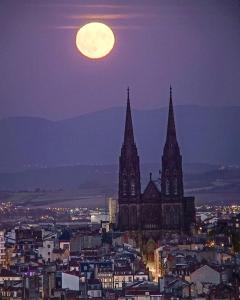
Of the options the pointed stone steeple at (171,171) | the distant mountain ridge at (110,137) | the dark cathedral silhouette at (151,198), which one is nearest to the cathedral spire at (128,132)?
the dark cathedral silhouette at (151,198)

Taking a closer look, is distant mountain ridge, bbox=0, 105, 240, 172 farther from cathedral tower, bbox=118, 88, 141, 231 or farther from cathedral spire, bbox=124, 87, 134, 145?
cathedral tower, bbox=118, 88, 141, 231

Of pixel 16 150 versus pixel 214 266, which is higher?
pixel 16 150

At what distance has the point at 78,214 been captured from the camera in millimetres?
38125

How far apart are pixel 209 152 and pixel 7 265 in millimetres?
16019

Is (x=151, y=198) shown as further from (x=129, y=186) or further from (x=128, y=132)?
(x=128, y=132)

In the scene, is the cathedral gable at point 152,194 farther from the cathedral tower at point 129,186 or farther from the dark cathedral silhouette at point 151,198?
the cathedral tower at point 129,186

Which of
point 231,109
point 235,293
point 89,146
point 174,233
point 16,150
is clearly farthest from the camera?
point 89,146

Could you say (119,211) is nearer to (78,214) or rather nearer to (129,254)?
(129,254)

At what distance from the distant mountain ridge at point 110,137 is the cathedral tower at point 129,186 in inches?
90.1

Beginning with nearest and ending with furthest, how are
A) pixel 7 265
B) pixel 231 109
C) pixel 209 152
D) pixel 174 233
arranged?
pixel 7 265, pixel 174 233, pixel 231 109, pixel 209 152

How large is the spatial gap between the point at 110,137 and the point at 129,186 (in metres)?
9.91

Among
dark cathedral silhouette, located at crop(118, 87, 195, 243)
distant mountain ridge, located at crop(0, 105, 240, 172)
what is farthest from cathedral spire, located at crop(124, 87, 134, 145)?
distant mountain ridge, located at crop(0, 105, 240, 172)

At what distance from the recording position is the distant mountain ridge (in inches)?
1219

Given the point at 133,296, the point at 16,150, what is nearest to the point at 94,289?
the point at 133,296
